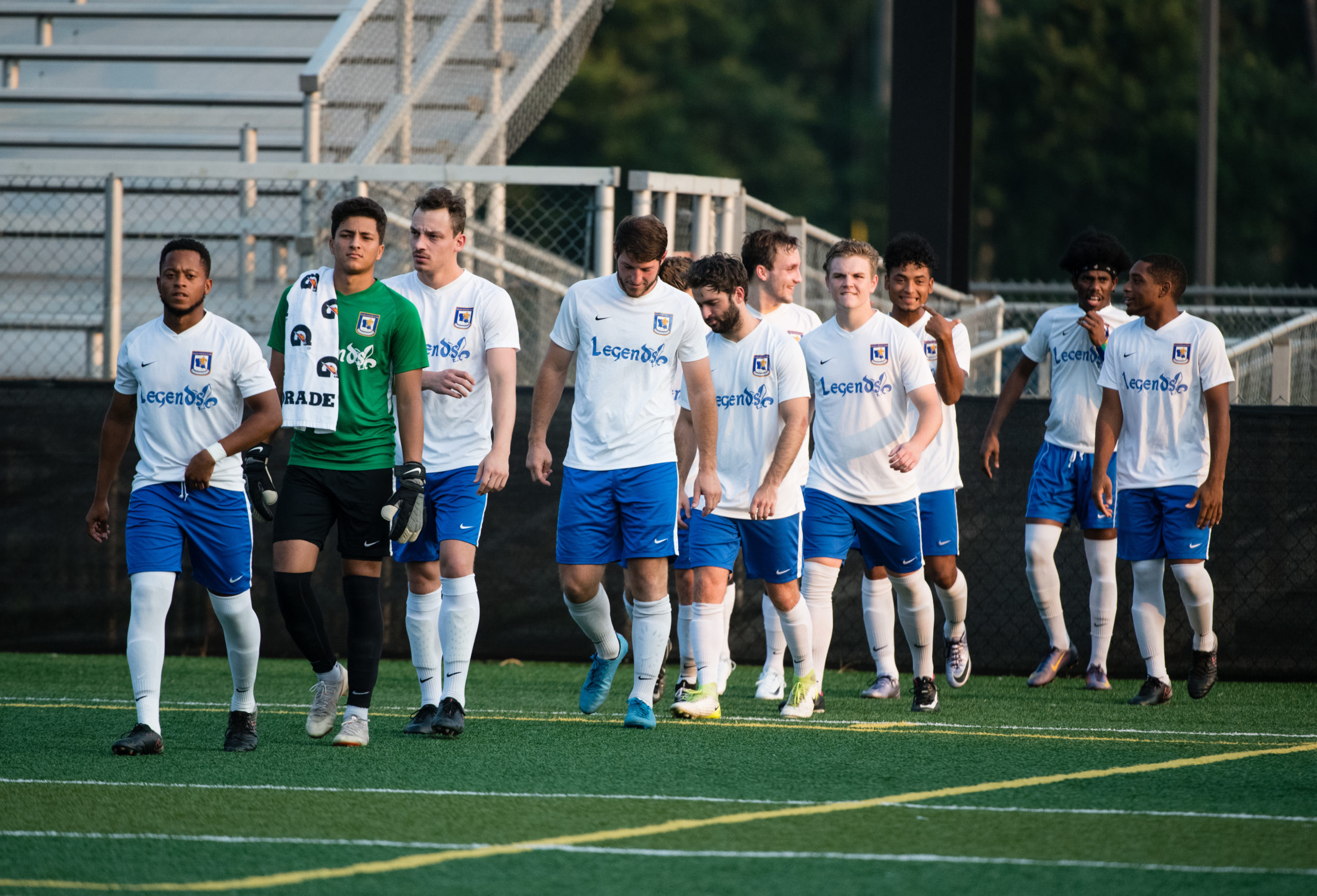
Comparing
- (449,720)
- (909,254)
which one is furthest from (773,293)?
(449,720)

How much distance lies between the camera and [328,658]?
637 centimetres

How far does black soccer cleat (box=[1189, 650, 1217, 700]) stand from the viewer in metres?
8.07

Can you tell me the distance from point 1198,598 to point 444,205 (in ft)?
13.3

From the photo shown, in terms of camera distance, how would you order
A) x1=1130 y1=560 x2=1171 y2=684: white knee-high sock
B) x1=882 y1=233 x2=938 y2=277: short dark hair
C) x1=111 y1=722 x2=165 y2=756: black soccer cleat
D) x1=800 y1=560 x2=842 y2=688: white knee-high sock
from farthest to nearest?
1. x1=1130 y1=560 x2=1171 y2=684: white knee-high sock
2. x1=882 y1=233 x2=938 y2=277: short dark hair
3. x1=800 y1=560 x2=842 y2=688: white knee-high sock
4. x1=111 y1=722 x2=165 y2=756: black soccer cleat

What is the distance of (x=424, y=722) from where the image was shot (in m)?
6.62

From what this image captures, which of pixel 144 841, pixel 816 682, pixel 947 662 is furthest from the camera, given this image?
pixel 947 662

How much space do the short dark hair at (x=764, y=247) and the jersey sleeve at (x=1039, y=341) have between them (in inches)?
63.7

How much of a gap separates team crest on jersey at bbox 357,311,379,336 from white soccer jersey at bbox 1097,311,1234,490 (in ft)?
12.5

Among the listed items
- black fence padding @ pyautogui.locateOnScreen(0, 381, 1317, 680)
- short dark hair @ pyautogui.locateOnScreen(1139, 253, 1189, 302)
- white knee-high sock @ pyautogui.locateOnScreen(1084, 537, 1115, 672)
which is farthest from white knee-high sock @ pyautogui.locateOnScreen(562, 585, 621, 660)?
short dark hair @ pyautogui.locateOnScreen(1139, 253, 1189, 302)

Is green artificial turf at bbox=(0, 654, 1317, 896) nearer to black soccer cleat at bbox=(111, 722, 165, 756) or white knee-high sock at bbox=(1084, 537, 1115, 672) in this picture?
black soccer cleat at bbox=(111, 722, 165, 756)

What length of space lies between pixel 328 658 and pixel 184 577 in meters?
3.58

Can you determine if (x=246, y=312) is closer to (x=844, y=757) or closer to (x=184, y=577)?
(x=184, y=577)

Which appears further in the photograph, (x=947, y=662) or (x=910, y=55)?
(x=910, y=55)

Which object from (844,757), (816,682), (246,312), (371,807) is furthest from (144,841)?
(246,312)
